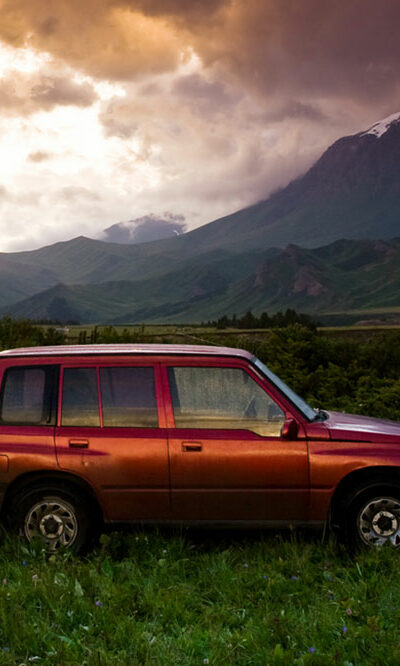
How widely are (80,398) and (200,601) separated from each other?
219 centimetres

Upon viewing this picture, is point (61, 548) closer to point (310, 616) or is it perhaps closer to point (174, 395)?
point (174, 395)

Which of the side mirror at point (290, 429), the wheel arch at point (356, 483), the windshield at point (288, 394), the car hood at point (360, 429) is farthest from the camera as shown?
the windshield at point (288, 394)

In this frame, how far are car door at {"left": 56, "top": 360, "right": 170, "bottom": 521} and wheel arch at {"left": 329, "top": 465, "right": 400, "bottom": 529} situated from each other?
60.4 inches

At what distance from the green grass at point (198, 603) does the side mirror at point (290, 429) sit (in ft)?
Result: 3.09

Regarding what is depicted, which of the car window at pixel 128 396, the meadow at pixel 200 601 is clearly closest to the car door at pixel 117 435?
the car window at pixel 128 396

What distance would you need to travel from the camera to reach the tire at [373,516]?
226 inches

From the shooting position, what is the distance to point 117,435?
5.93 metres

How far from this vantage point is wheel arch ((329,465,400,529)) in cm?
579

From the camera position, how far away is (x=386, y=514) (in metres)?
5.79

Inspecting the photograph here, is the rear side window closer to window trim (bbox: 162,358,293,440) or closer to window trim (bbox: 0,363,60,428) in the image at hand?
window trim (bbox: 0,363,60,428)

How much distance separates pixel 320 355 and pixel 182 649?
103 feet

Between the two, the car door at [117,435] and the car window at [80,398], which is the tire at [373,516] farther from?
the car window at [80,398]

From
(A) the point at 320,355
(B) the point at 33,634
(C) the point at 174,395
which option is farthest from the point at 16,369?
(A) the point at 320,355

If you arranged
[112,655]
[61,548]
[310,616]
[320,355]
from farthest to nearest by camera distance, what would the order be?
[320,355]
[61,548]
[310,616]
[112,655]
